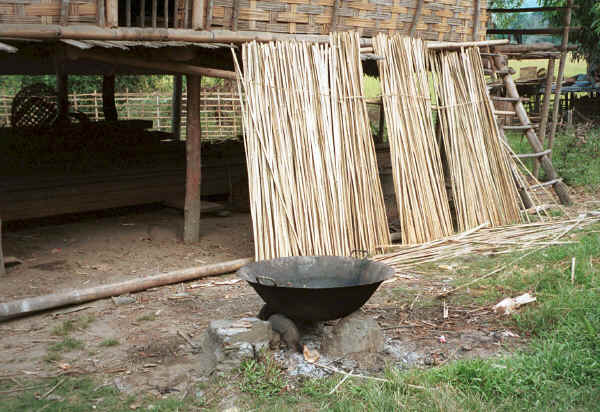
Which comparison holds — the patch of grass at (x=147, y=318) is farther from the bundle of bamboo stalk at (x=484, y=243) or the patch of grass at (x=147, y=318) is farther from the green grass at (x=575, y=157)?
the green grass at (x=575, y=157)

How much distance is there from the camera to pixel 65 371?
12.1ft

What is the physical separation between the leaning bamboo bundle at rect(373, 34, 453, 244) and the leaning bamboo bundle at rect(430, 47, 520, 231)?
30cm

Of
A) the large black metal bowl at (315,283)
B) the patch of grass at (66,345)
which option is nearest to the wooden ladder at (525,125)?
the large black metal bowl at (315,283)

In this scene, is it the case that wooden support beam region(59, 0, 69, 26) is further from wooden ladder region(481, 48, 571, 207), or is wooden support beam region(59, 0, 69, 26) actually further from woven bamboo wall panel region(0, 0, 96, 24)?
wooden ladder region(481, 48, 571, 207)

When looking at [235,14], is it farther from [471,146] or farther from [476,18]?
[476,18]

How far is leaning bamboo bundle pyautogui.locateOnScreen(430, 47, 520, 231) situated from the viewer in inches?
272

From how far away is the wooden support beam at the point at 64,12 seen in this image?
4.71m

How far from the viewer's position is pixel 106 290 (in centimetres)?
495

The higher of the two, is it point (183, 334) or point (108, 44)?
point (108, 44)

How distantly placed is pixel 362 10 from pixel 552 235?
2.84m

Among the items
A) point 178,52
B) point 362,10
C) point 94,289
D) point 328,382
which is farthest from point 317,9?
point 328,382

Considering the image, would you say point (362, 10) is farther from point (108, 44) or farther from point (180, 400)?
point (180, 400)

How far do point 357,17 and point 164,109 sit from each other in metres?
11.0

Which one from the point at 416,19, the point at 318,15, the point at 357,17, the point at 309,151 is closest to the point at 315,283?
the point at 309,151
